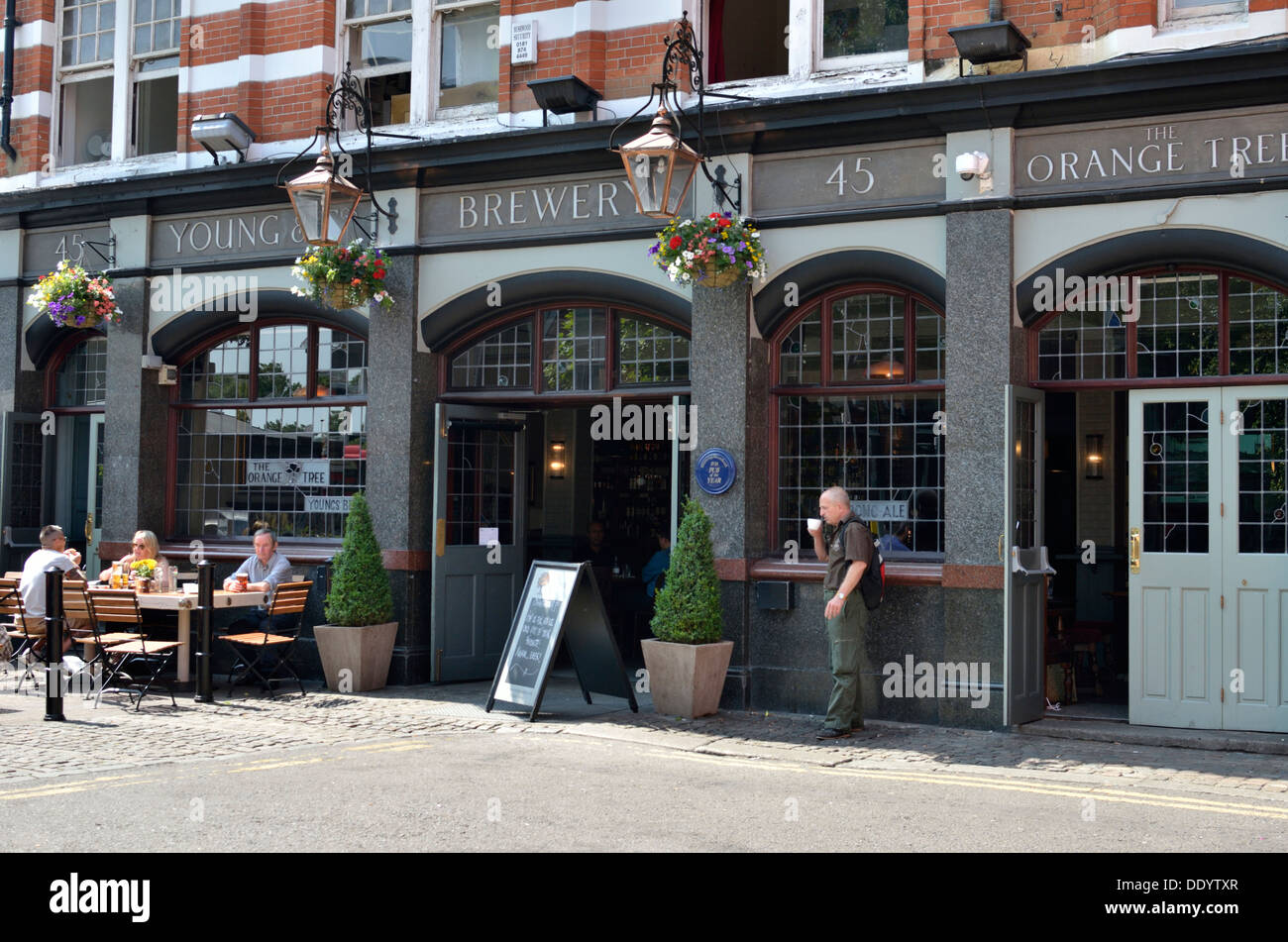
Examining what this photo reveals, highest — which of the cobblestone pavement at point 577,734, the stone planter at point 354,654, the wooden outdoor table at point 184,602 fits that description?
the wooden outdoor table at point 184,602

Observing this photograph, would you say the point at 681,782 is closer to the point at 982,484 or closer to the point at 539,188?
the point at 982,484

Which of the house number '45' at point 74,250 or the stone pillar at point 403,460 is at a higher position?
the house number '45' at point 74,250

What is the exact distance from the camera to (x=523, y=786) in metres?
7.91

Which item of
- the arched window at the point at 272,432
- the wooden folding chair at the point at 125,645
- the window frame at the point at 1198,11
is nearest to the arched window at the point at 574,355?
the arched window at the point at 272,432

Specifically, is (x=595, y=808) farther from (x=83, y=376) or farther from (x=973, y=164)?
(x=83, y=376)

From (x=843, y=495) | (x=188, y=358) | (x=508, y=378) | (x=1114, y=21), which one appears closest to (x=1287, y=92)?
(x=1114, y=21)

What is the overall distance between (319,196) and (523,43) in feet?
7.70

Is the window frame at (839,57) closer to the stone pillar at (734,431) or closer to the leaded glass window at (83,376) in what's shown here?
the stone pillar at (734,431)

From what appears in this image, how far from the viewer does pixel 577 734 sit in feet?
32.9

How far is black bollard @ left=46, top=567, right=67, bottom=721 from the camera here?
10.4 metres

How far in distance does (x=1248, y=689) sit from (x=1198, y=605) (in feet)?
2.18

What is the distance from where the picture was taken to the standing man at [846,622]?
32.4 feet

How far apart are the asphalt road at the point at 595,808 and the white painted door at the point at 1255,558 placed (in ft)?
6.34

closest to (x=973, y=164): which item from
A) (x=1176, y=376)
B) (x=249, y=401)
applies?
(x=1176, y=376)
